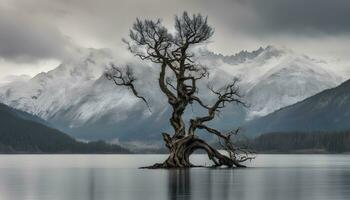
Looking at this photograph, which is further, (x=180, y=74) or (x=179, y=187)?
(x=180, y=74)

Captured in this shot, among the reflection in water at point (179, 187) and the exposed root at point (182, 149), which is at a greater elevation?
the exposed root at point (182, 149)

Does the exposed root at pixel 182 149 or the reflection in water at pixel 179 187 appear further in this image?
the exposed root at pixel 182 149

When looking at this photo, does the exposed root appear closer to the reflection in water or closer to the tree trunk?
the tree trunk

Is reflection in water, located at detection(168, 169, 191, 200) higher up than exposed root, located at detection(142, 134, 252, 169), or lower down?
lower down

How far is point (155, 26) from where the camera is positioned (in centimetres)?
10775

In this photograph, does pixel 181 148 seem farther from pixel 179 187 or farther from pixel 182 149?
pixel 179 187

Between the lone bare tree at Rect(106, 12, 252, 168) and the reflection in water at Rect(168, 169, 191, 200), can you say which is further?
the lone bare tree at Rect(106, 12, 252, 168)

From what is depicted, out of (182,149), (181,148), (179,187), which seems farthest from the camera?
(182,149)

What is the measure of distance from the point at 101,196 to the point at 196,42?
50158mm

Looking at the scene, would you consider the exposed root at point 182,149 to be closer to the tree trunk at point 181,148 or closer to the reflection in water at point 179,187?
the tree trunk at point 181,148

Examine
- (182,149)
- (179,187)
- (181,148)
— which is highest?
(181,148)

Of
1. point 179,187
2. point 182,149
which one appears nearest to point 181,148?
point 182,149

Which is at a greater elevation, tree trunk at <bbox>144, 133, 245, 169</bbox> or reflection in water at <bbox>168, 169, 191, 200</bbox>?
tree trunk at <bbox>144, 133, 245, 169</bbox>

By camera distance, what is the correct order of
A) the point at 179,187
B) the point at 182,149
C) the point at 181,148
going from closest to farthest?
the point at 179,187 → the point at 181,148 → the point at 182,149
